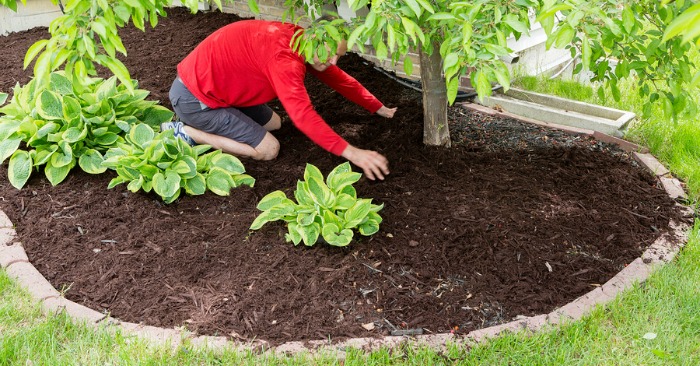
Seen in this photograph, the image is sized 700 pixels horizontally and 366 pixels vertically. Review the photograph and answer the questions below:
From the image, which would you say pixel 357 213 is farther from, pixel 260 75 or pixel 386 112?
pixel 386 112

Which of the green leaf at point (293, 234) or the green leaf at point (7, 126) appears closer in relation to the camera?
the green leaf at point (293, 234)

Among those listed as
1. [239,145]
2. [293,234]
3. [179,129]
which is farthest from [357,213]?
[179,129]

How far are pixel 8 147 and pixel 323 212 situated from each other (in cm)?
208

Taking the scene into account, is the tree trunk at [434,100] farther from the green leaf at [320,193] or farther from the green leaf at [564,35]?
the green leaf at [564,35]

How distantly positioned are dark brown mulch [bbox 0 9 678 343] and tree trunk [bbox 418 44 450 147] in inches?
5.8

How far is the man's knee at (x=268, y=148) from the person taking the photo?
4.45 m

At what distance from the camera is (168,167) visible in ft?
12.8

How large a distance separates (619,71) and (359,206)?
1.57m

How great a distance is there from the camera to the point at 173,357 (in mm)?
2818

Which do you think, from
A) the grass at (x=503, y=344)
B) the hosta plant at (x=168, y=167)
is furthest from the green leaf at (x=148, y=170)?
the grass at (x=503, y=344)

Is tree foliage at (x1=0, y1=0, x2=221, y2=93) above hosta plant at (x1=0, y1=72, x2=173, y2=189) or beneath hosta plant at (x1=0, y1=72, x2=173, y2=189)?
above

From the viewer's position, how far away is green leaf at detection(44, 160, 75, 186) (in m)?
4.06

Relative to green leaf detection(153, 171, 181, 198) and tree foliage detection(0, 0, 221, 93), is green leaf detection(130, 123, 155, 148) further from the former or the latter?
tree foliage detection(0, 0, 221, 93)

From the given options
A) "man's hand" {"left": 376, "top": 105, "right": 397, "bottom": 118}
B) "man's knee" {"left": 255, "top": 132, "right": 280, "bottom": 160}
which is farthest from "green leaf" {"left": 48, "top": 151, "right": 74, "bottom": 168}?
"man's hand" {"left": 376, "top": 105, "right": 397, "bottom": 118}
